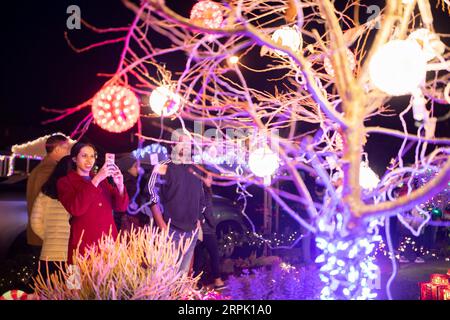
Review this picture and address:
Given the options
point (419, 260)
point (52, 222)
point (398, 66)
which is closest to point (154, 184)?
point (52, 222)

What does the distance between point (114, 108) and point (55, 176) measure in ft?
2.75

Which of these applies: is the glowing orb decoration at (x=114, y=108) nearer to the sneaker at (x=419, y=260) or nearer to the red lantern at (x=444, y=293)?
the red lantern at (x=444, y=293)

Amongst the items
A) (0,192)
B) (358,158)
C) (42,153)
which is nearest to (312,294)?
(358,158)

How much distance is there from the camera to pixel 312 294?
4477mm

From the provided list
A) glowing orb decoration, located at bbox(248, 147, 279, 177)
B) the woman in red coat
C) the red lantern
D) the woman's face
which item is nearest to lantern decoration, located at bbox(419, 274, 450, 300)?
the red lantern

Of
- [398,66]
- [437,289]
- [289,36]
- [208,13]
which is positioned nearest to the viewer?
[398,66]

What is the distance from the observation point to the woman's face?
4238 millimetres

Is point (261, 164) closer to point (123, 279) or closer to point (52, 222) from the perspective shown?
point (52, 222)

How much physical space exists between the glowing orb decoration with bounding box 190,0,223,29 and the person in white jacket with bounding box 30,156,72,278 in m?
1.80

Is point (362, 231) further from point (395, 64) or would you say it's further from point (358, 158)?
point (395, 64)

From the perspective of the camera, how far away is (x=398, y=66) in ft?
8.45

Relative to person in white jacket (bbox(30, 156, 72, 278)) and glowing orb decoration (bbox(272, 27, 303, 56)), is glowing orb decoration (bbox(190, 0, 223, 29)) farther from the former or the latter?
person in white jacket (bbox(30, 156, 72, 278))

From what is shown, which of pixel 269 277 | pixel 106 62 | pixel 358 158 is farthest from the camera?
pixel 106 62
